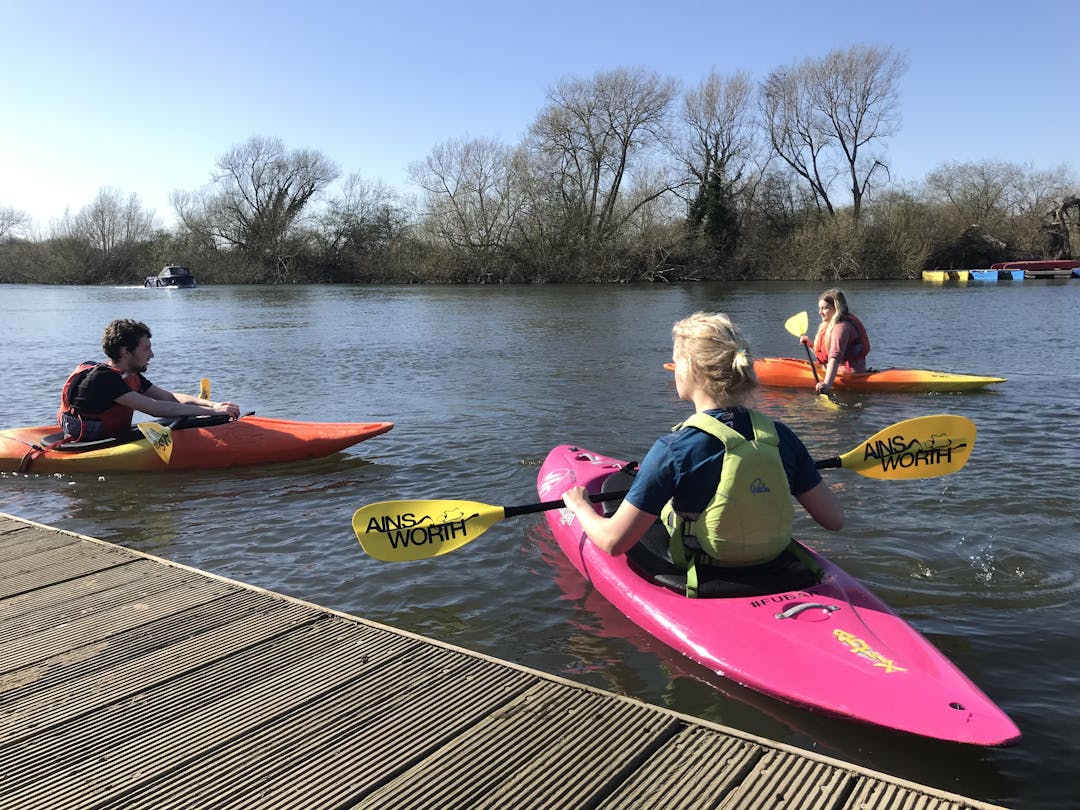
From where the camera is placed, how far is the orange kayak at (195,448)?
22.8ft

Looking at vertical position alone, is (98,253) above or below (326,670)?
above

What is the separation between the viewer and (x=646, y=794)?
2373 millimetres

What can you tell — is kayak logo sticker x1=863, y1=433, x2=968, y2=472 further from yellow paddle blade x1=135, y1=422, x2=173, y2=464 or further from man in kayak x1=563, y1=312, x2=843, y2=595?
yellow paddle blade x1=135, y1=422, x2=173, y2=464

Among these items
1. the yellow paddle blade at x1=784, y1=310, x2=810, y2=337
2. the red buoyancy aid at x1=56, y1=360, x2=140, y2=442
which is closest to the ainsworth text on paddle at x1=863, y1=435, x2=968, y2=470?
the red buoyancy aid at x1=56, y1=360, x2=140, y2=442

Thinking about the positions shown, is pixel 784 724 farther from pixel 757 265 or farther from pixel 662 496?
pixel 757 265

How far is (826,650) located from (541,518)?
2.79 meters

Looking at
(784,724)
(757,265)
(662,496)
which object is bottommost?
(784,724)

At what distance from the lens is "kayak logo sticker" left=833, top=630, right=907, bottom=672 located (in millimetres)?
2886

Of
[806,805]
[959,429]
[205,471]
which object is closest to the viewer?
[806,805]

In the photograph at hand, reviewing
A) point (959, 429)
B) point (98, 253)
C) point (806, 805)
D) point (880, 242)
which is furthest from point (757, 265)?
point (98, 253)

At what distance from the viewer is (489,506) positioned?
4086mm

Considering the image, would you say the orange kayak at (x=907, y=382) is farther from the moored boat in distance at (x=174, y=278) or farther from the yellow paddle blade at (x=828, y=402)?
the moored boat in distance at (x=174, y=278)

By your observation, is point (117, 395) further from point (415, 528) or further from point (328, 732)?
point (328, 732)

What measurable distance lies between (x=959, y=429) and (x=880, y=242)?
3796 cm
